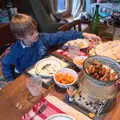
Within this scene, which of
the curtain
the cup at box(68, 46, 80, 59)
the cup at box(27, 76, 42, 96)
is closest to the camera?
the cup at box(27, 76, 42, 96)

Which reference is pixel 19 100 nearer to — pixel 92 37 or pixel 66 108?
pixel 66 108

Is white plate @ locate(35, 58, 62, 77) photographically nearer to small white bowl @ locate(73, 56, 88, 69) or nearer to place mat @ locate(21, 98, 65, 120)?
small white bowl @ locate(73, 56, 88, 69)

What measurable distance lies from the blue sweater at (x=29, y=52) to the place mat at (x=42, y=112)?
57cm

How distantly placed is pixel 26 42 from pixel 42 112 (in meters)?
0.64

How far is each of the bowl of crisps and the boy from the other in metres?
0.39

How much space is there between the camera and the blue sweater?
146cm

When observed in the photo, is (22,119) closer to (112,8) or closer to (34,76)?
(34,76)

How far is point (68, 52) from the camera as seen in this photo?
1.32 meters

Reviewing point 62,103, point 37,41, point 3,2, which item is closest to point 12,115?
point 62,103

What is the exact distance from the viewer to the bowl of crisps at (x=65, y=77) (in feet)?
3.44

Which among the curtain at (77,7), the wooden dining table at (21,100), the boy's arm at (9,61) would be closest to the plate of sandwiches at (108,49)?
the wooden dining table at (21,100)

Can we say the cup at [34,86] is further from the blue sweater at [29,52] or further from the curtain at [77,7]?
the curtain at [77,7]

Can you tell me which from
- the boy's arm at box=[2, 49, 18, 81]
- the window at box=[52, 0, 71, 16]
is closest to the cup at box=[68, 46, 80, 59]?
the boy's arm at box=[2, 49, 18, 81]

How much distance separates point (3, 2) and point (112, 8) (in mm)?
1612
